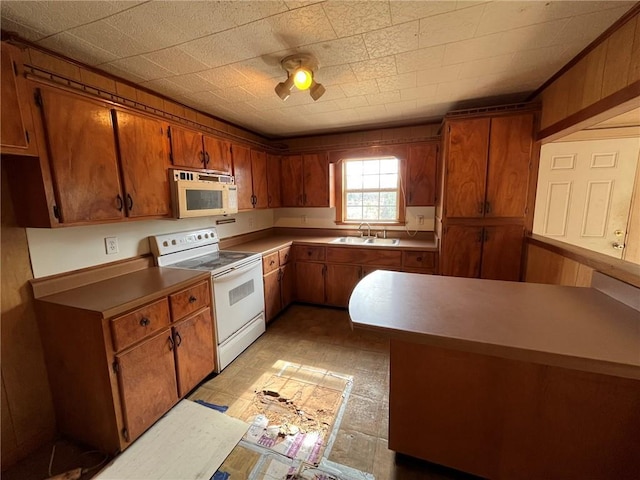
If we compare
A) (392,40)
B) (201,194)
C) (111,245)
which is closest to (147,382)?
(111,245)

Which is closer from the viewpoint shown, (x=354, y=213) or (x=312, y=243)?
(x=312, y=243)

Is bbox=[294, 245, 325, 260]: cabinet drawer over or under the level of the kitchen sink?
under

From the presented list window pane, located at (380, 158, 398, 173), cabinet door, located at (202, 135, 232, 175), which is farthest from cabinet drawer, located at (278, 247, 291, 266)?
window pane, located at (380, 158, 398, 173)

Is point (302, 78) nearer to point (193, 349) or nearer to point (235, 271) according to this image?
point (235, 271)

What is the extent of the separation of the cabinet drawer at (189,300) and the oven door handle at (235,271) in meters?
0.14

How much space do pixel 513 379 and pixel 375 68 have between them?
204 cm

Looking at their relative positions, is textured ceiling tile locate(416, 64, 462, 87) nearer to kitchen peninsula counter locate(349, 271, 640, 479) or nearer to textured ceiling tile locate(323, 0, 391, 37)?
textured ceiling tile locate(323, 0, 391, 37)

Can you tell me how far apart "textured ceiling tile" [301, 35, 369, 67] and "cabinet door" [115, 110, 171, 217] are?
51.2 inches

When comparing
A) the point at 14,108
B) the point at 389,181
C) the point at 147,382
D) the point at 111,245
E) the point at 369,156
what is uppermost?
the point at 369,156

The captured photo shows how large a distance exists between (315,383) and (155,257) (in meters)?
1.75

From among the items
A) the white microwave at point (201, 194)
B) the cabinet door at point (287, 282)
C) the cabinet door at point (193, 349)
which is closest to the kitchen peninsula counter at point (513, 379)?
the cabinet door at point (193, 349)

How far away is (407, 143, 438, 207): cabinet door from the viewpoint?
3229mm

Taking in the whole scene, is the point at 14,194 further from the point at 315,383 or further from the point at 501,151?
the point at 501,151

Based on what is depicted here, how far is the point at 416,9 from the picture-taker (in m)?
1.28
